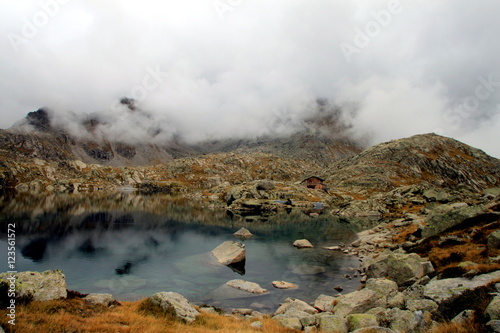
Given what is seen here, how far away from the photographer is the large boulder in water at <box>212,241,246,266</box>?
4764 centimetres

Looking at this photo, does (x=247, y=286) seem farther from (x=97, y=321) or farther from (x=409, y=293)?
(x=97, y=321)

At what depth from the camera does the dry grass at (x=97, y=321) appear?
556 inches

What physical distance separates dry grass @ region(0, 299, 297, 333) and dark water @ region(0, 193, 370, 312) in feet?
42.7

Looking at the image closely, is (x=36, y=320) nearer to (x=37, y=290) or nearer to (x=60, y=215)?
(x=37, y=290)

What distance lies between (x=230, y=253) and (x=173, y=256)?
37.8 feet

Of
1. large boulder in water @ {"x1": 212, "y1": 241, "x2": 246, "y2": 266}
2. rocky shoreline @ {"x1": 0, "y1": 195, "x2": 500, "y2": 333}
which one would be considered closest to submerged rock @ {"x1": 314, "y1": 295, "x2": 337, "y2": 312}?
rocky shoreline @ {"x1": 0, "y1": 195, "x2": 500, "y2": 333}

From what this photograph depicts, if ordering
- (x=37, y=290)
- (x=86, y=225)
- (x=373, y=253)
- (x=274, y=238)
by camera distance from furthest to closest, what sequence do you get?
(x=86, y=225) < (x=274, y=238) < (x=373, y=253) < (x=37, y=290)

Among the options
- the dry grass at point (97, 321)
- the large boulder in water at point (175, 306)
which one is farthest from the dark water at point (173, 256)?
the dry grass at point (97, 321)

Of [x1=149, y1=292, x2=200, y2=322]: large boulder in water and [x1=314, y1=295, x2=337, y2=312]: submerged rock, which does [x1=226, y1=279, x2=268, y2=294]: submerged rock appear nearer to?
[x1=314, y1=295, x2=337, y2=312]: submerged rock

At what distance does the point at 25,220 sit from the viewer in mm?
81312

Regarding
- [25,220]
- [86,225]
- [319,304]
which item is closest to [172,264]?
[319,304]

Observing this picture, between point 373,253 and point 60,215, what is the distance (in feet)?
317

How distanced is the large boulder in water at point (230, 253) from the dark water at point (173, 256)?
1.70 metres

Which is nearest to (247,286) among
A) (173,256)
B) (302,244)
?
(173,256)
